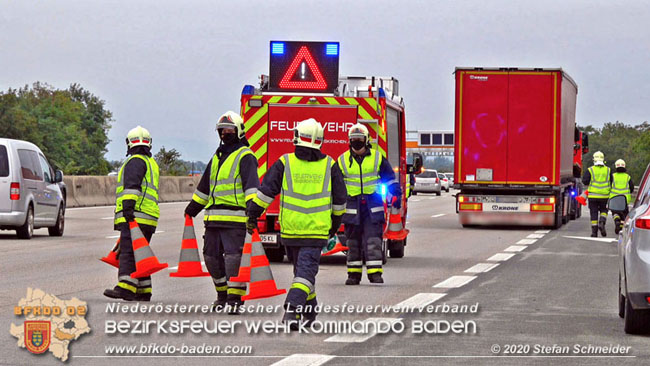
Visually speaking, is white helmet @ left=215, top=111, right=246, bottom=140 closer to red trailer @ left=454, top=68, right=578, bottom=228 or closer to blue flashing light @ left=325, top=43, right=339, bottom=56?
blue flashing light @ left=325, top=43, right=339, bottom=56

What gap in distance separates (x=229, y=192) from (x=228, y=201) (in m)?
0.08

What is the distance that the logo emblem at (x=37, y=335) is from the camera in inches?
376

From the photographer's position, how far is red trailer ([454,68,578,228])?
30469 millimetres

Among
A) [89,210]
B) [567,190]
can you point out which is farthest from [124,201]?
[89,210]

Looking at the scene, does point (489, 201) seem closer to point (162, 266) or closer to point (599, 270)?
point (599, 270)

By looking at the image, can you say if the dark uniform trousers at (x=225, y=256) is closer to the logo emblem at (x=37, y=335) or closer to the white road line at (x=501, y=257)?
the logo emblem at (x=37, y=335)

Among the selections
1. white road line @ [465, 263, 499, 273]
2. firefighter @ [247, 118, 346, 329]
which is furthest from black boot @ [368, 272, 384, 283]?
firefighter @ [247, 118, 346, 329]

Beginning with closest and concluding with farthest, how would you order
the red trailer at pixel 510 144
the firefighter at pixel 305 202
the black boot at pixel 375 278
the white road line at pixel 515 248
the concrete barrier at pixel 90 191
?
1. the firefighter at pixel 305 202
2. the black boot at pixel 375 278
3. the white road line at pixel 515 248
4. the red trailer at pixel 510 144
5. the concrete barrier at pixel 90 191

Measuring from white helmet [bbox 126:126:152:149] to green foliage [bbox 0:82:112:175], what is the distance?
74785 mm

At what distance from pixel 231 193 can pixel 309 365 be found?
335 cm

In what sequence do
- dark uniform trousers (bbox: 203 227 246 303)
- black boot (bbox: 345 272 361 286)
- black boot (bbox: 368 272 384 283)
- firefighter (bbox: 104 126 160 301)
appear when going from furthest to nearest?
black boot (bbox: 368 272 384 283)
black boot (bbox: 345 272 361 286)
firefighter (bbox: 104 126 160 301)
dark uniform trousers (bbox: 203 227 246 303)

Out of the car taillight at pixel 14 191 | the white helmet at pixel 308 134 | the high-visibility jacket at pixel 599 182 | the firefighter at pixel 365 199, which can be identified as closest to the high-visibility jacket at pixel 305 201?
the white helmet at pixel 308 134

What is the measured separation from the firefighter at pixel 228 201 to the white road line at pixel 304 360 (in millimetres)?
2535

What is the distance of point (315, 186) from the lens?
10875 millimetres
